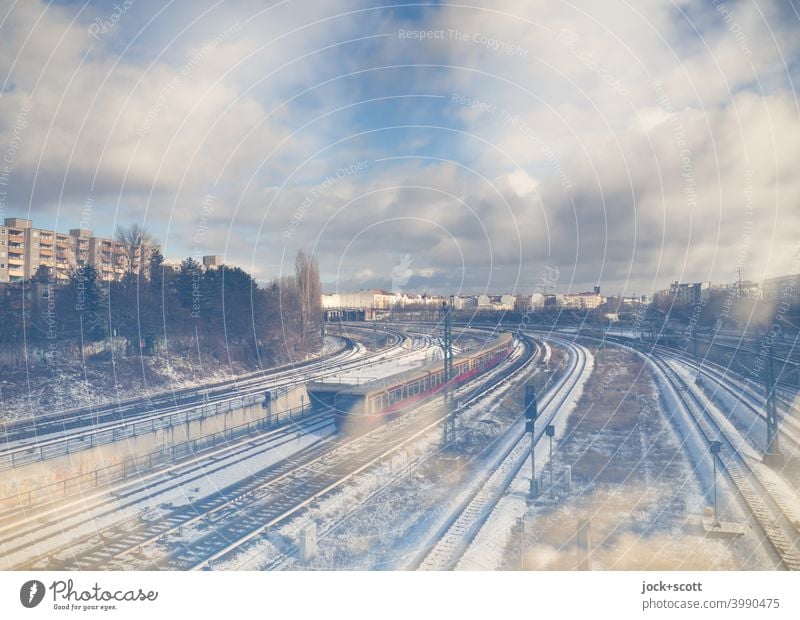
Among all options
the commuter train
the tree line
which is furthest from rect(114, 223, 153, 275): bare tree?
the commuter train

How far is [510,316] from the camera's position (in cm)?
8506

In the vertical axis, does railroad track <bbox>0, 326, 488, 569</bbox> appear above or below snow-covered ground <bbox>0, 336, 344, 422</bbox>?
below

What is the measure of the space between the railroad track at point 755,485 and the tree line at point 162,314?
92.8 ft

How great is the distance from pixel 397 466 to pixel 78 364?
82.8 feet

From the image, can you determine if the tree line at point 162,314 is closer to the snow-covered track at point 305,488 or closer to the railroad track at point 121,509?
the railroad track at point 121,509

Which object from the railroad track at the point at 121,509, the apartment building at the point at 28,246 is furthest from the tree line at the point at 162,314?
the apartment building at the point at 28,246

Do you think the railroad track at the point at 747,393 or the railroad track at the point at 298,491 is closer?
the railroad track at the point at 298,491

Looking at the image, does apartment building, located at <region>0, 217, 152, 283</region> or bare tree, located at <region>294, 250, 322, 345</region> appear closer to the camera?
bare tree, located at <region>294, 250, 322, 345</region>

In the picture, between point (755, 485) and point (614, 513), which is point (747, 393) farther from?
point (614, 513)

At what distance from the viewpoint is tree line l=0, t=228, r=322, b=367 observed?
98.1 feet

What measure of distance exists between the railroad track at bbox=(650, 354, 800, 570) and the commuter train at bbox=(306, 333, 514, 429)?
9306 mm

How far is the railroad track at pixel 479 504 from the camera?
10641 millimetres

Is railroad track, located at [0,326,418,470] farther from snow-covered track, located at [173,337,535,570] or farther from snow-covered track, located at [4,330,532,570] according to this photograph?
snow-covered track, located at [173,337,535,570]
